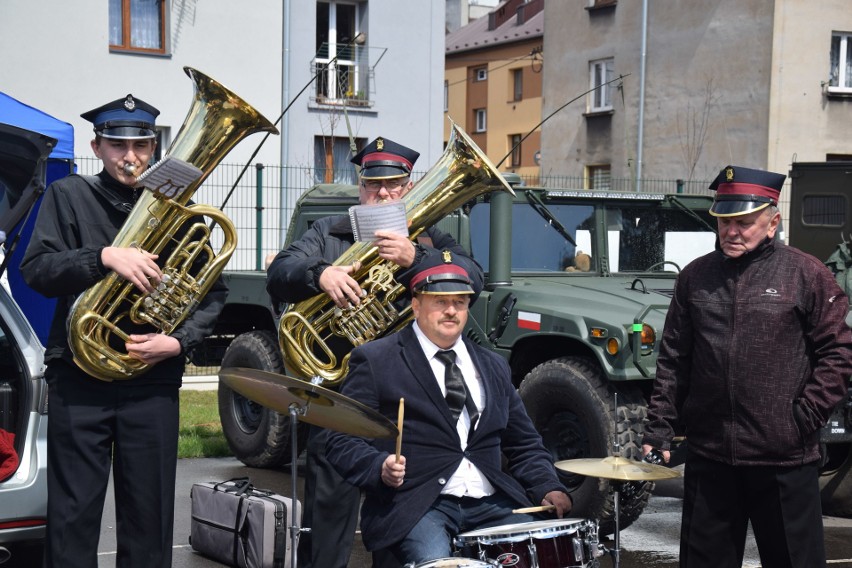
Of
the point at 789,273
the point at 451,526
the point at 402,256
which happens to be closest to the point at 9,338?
the point at 402,256

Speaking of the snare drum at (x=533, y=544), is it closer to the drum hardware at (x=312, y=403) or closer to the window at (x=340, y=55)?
the drum hardware at (x=312, y=403)

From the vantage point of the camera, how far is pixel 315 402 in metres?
3.84

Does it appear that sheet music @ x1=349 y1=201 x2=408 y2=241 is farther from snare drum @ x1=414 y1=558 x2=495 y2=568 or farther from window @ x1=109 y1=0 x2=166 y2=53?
window @ x1=109 y1=0 x2=166 y2=53

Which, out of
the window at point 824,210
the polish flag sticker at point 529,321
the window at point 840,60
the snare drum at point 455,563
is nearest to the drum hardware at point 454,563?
the snare drum at point 455,563

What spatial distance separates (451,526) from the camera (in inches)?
164

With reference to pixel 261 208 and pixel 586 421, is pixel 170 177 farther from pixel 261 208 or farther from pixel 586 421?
pixel 261 208

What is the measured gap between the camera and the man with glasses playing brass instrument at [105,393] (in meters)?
4.40

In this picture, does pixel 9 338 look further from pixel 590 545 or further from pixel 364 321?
pixel 590 545

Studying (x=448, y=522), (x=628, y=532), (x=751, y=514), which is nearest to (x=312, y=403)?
(x=448, y=522)

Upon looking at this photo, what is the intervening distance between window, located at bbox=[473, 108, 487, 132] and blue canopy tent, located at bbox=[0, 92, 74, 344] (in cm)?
4042

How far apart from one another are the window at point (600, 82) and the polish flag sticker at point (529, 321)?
2336 centimetres

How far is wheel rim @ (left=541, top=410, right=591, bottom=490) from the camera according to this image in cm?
681

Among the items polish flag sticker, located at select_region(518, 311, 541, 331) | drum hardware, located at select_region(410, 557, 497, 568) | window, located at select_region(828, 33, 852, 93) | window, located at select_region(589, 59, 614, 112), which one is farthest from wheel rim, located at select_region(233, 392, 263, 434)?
window, located at select_region(589, 59, 614, 112)

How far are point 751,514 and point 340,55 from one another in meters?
19.7
